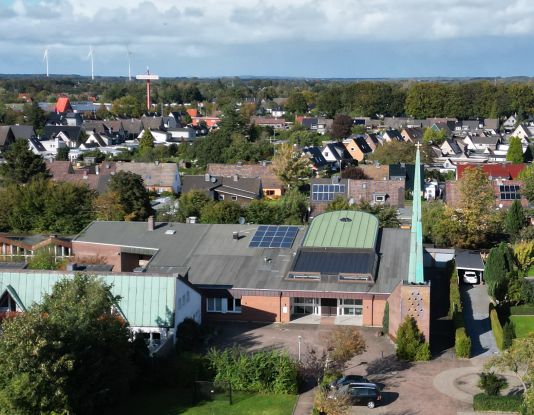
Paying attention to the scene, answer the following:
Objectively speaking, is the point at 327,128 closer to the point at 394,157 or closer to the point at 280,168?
the point at 394,157

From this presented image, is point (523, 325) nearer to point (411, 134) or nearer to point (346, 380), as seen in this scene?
point (346, 380)

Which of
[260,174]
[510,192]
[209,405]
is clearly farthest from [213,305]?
[260,174]

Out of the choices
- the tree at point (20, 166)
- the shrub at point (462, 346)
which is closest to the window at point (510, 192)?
the shrub at point (462, 346)

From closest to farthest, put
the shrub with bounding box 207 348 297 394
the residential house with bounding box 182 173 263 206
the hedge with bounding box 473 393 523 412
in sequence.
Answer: the hedge with bounding box 473 393 523 412, the shrub with bounding box 207 348 297 394, the residential house with bounding box 182 173 263 206

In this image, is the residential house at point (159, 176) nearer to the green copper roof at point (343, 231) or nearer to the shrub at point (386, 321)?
the green copper roof at point (343, 231)

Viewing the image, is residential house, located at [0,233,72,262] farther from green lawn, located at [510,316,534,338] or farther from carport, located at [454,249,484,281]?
green lawn, located at [510,316,534,338]

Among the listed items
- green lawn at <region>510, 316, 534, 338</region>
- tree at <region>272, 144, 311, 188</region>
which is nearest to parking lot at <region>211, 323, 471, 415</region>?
green lawn at <region>510, 316, 534, 338</region>
